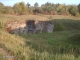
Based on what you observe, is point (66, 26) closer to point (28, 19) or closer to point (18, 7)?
point (28, 19)

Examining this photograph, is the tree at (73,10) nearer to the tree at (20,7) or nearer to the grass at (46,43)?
the tree at (20,7)

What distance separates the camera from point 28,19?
105 ft

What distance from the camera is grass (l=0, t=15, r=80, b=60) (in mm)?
8876

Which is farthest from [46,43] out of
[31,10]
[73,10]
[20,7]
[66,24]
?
[73,10]

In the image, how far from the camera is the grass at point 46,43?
8.88 m

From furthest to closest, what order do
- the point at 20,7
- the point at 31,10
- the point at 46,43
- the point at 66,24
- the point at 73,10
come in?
the point at 73,10, the point at 31,10, the point at 20,7, the point at 66,24, the point at 46,43

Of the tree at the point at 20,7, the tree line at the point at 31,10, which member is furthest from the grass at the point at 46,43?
the tree at the point at 20,7

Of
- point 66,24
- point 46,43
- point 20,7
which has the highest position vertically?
point 20,7

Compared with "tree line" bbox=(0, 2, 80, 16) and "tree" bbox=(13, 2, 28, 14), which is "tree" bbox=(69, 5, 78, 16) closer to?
"tree line" bbox=(0, 2, 80, 16)

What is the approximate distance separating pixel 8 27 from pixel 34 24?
138 inches

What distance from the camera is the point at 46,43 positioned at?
67.5 ft

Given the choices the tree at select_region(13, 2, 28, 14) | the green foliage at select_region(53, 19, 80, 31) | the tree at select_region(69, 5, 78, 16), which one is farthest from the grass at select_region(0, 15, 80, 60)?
the tree at select_region(69, 5, 78, 16)

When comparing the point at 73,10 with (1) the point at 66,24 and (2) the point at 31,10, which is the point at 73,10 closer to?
(2) the point at 31,10

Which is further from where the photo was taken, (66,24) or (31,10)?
(31,10)
